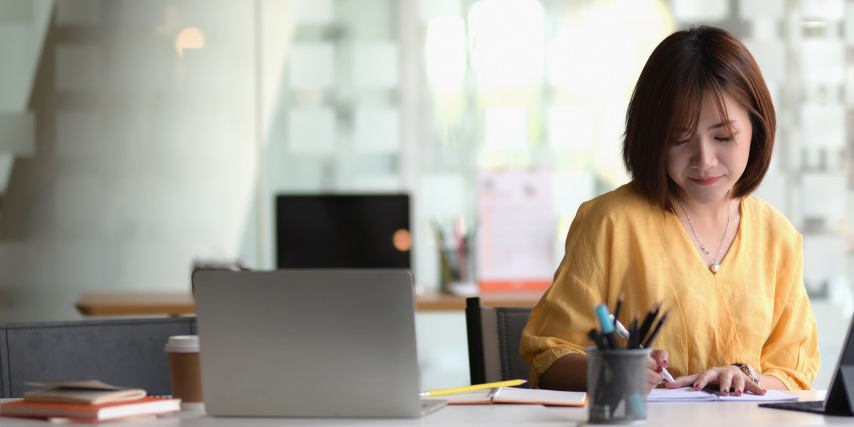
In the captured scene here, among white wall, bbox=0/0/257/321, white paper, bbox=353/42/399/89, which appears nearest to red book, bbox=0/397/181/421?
white wall, bbox=0/0/257/321

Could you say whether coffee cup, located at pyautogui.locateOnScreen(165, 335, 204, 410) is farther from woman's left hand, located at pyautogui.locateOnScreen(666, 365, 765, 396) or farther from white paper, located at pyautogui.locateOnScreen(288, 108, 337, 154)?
white paper, located at pyautogui.locateOnScreen(288, 108, 337, 154)

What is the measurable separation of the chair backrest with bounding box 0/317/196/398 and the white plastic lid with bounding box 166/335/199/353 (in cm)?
48

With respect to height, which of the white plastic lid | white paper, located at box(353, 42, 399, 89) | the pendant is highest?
white paper, located at box(353, 42, 399, 89)

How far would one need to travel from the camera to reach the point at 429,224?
4.31 m

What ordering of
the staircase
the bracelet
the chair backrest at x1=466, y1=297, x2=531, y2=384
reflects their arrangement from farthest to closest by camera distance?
the staircase, the chair backrest at x1=466, y1=297, x2=531, y2=384, the bracelet

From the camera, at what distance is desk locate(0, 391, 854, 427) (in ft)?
3.84

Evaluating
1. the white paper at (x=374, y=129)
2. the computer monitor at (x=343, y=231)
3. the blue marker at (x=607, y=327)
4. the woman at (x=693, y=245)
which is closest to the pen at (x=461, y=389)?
the woman at (x=693, y=245)

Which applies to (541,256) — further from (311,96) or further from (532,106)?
(311,96)

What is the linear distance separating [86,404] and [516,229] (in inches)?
114

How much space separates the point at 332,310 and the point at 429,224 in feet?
10.3

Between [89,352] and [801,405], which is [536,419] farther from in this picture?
[89,352]

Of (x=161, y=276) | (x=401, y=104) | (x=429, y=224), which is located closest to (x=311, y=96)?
(x=401, y=104)

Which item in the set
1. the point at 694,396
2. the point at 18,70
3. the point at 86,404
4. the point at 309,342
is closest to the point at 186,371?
the point at 86,404

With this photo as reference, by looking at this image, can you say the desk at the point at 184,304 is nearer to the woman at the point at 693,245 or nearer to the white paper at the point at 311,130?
the white paper at the point at 311,130
